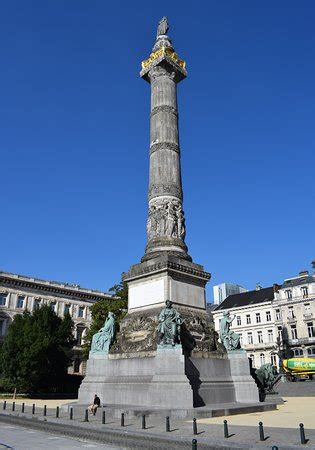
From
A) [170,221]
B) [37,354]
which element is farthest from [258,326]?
[170,221]

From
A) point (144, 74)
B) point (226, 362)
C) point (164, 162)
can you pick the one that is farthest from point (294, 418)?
point (144, 74)

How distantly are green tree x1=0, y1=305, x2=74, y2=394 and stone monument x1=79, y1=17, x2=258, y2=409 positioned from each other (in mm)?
17479

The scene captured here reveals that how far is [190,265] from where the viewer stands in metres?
21.1

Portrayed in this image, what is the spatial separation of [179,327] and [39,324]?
26207mm

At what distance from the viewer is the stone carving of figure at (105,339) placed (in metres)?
20.3

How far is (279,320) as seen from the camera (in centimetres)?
6425

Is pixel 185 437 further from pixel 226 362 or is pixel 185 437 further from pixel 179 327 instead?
pixel 226 362

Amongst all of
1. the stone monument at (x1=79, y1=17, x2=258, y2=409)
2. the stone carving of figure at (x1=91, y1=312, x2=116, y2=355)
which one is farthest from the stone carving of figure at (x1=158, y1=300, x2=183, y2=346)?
the stone carving of figure at (x1=91, y1=312, x2=116, y2=355)

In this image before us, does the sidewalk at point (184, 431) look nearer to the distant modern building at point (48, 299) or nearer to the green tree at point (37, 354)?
the green tree at point (37, 354)

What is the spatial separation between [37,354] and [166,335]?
2236 centimetres

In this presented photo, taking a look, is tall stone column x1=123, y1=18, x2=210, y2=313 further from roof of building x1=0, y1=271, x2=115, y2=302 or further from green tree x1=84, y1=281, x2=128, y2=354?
roof of building x1=0, y1=271, x2=115, y2=302

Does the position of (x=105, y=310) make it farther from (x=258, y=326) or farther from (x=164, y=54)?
(x=258, y=326)

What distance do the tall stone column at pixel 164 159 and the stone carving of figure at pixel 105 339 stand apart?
380 centimetres

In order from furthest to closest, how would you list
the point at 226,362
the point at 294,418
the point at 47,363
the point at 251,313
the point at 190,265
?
the point at 251,313, the point at 47,363, the point at 190,265, the point at 226,362, the point at 294,418
